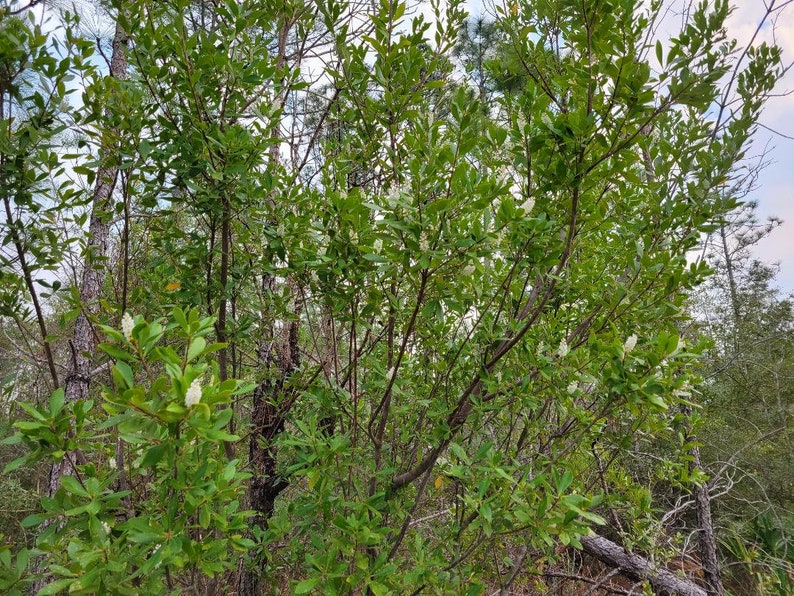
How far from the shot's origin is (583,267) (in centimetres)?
217

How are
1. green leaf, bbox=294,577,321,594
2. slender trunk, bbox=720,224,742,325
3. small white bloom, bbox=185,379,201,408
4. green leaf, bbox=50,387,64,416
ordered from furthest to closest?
1. slender trunk, bbox=720,224,742,325
2. green leaf, bbox=294,577,321,594
3. green leaf, bbox=50,387,64,416
4. small white bloom, bbox=185,379,201,408

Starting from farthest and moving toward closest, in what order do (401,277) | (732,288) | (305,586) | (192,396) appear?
(732,288), (401,277), (305,586), (192,396)

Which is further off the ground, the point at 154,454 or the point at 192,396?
the point at 192,396

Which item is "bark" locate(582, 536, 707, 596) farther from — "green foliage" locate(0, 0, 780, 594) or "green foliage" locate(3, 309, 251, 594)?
"green foliage" locate(3, 309, 251, 594)

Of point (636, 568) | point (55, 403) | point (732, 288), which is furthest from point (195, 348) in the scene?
point (732, 288)

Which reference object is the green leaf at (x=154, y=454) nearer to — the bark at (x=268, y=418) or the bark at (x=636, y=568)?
the bark at (x=268, y=418)

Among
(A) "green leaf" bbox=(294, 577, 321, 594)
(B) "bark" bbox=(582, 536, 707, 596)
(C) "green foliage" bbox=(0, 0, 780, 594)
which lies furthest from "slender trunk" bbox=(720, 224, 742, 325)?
(A) "green leaf" bbox=(294, 577, 321, 594)

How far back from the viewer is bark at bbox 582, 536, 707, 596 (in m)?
3.88

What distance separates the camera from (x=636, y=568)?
4027 mm

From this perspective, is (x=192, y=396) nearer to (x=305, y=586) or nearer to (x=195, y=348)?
(x=195, y=348)

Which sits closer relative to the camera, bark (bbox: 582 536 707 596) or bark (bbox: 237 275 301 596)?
bark (bbox: 237 275 301 596)

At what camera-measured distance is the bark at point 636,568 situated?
3.88 metres

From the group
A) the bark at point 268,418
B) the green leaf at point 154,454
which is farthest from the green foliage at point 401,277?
the bark at point 268,418

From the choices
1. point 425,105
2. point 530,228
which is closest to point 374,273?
point 530,228
